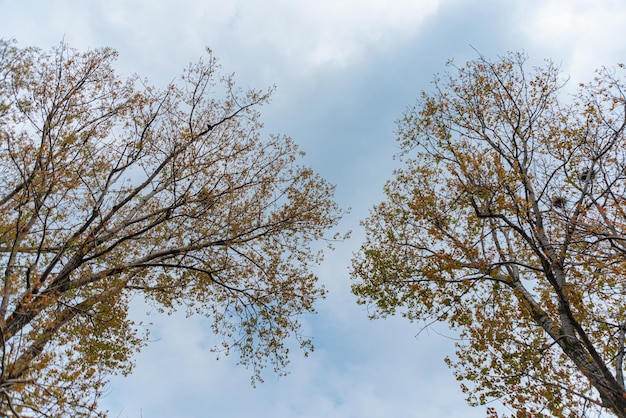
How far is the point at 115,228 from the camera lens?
1021cm

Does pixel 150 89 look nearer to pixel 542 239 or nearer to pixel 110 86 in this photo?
pixel 110 86

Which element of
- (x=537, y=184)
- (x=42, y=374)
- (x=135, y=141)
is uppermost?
(x=135, y=141)

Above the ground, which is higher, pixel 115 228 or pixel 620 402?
pixel 115 228

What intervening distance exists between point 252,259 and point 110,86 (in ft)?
22.3

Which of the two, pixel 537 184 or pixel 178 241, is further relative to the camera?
pixel 178 241

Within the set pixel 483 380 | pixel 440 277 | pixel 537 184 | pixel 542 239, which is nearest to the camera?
pixel 542 239

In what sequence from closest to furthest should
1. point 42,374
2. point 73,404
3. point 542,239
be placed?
point 73,404
point 42,374
point 542,239

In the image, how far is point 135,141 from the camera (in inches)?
440

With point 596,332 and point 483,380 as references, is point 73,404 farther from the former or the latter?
point 596,332

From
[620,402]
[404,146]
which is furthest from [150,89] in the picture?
[620,402]

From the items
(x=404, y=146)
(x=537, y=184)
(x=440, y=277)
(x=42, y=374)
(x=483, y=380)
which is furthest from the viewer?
(x=404, y=146)

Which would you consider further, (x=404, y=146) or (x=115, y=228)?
(x=404, y=146)

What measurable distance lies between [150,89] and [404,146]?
813cm

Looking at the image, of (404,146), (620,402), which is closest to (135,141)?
(404,146)
